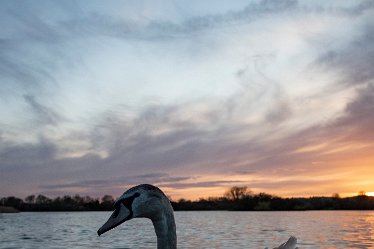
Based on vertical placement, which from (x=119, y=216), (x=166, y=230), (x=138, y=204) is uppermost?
(x=138, y=204)

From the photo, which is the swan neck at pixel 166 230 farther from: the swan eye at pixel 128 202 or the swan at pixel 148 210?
the swan eye at pixel 128 202

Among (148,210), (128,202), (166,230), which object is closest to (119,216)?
(128,202)

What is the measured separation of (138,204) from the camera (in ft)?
23.1

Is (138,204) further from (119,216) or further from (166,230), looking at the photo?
(166,230)

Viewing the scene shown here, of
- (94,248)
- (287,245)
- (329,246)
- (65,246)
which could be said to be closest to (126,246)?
(94,248)

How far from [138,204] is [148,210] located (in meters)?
0.17

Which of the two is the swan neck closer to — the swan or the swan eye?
the swan

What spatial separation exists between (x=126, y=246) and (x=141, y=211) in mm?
23637

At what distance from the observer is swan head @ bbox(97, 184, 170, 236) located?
704 centimetres

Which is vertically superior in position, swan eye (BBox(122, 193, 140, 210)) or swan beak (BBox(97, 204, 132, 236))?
swan eye (BBox(122, 193, 140, 210))

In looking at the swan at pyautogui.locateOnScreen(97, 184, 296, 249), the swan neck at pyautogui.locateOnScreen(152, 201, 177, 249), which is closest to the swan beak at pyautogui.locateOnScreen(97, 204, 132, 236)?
the swan at pyautogui.locateOnScreen(97, 184, 296, 249)

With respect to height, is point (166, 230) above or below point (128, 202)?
below

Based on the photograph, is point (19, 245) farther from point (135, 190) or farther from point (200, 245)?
point (135, 190)

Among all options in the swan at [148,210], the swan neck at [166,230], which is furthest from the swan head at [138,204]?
the swan neck at [166,230]
